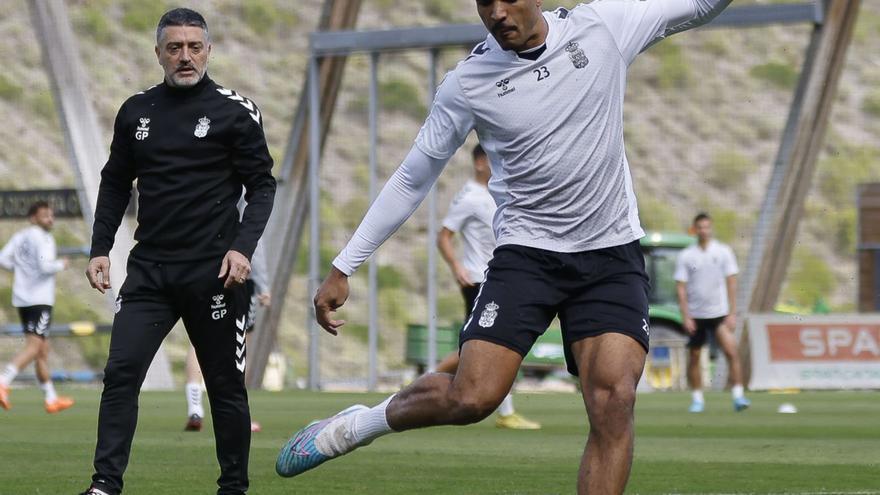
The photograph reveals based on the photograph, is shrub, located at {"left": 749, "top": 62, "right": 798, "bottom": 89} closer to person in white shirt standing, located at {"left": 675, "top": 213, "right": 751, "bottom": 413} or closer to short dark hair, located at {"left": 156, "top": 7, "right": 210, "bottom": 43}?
person in white shirt standing, located at {"left": 675, "top": 213, "right": 751, "bottom": 413}

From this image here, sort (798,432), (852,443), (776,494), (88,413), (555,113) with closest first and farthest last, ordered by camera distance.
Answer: (555,113)
(776,494)
(852,443)
(798,432)
(88,413)

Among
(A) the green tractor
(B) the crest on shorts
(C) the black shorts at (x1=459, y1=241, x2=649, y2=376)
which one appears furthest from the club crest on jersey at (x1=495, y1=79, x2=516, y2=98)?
(A) the green tractor

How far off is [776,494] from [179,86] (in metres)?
3.36

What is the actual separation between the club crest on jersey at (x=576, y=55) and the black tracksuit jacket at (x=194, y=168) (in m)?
1.69

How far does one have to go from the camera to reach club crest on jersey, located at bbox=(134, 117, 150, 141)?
276 inches

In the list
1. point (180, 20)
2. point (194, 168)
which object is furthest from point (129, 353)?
point (180, 20)

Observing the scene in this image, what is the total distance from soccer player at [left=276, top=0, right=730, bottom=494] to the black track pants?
112 cm

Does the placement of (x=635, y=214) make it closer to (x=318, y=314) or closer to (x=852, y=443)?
(x=318, y=314)

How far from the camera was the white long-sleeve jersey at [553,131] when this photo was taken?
5906 millimetres

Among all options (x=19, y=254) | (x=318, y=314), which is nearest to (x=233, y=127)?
(x=318, y=314)

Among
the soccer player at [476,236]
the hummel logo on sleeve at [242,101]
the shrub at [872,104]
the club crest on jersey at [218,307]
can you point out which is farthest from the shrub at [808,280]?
the club crest on jersey at [218,307]

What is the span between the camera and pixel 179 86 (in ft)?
23.1

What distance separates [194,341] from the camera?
706 centimetres

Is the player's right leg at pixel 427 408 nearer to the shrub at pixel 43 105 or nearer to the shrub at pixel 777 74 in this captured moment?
the shrub at pixel 43 105
